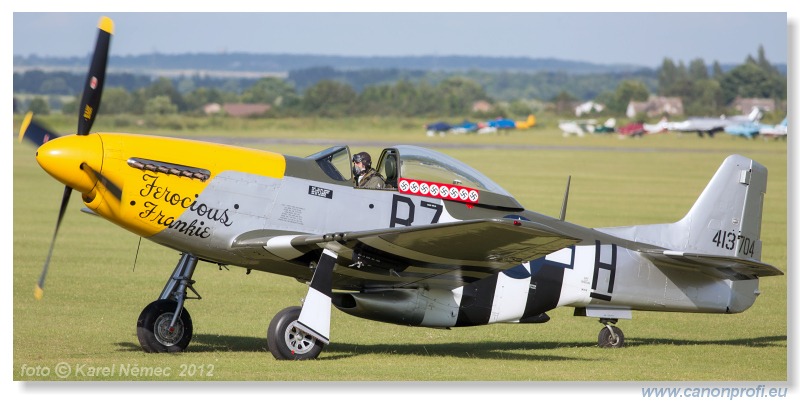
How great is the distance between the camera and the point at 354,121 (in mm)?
94188

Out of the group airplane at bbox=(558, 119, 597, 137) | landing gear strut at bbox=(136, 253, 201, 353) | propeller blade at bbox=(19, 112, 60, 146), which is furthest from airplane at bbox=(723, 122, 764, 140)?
propeller blade at bbox=(19, 112, 60, 146)

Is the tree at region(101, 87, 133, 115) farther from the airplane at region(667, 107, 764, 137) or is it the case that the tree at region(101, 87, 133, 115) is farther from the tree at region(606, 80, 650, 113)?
the tree at region(606, 80, 650, 113)

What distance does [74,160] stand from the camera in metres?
10.3

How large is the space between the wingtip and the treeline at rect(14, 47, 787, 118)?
43800 millimetres

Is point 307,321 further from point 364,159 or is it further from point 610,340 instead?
point 610,340

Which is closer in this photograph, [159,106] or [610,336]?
[610,336]

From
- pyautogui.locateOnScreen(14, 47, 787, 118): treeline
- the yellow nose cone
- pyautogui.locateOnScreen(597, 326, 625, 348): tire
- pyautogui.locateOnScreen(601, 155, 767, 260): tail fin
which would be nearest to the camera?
the yellow nose cone

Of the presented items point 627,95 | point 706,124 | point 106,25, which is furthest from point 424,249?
point 627,95

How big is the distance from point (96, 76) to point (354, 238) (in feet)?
9.61

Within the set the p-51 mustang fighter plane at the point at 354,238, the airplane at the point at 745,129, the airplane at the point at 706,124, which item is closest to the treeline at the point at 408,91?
the airplane at the point at 706,124

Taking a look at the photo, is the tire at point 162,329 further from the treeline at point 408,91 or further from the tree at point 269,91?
the tree at point 269,91

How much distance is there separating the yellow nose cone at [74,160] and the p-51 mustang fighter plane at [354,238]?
1cm

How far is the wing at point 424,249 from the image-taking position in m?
10.1

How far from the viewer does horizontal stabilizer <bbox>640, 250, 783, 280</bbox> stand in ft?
39.9
